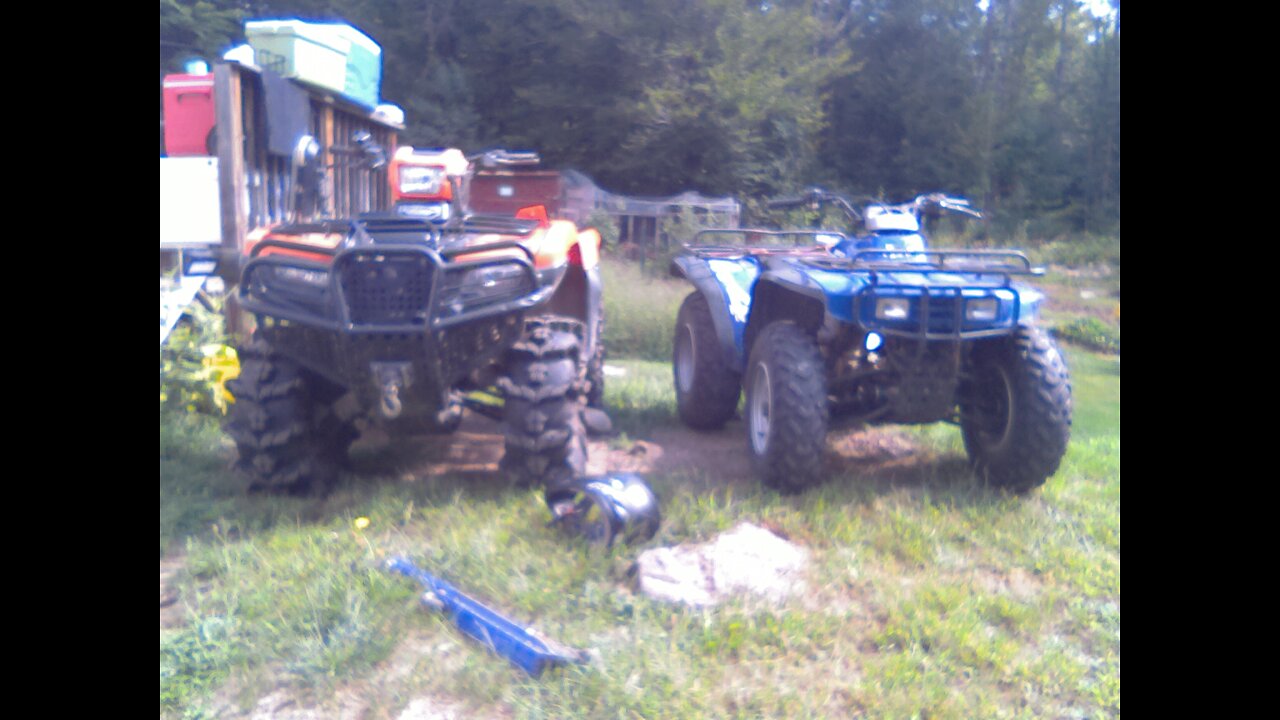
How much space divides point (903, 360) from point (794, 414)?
1.98 feet

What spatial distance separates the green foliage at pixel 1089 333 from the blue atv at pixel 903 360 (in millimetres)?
3651

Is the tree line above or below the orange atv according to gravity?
above

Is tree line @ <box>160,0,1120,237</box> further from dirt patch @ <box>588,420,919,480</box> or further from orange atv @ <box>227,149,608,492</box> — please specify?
orange atv @ <box>227,149,608,492</box>

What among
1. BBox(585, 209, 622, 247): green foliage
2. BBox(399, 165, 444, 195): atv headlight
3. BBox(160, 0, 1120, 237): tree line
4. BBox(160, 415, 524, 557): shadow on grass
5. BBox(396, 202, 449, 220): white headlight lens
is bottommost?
BBox(160, 415, 524, 557): shadow on grass

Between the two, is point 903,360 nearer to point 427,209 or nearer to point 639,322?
point 427,209

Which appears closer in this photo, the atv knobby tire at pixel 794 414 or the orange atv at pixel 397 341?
the orange atv at pixel 397 341

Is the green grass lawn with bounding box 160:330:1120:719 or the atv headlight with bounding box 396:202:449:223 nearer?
the green grass lawn with bounding box 160:330:1120:719

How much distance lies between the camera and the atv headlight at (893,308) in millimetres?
4438

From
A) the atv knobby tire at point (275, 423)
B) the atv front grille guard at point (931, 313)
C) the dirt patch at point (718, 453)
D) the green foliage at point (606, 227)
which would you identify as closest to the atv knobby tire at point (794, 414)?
the atv front grille guard at point (931, 313)

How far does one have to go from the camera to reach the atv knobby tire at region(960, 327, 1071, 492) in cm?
458

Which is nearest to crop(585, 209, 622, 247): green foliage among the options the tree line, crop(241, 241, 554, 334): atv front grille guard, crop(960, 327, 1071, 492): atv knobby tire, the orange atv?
the tree line

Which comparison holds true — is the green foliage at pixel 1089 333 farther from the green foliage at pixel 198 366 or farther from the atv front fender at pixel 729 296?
the green foliage at pixel 198 366

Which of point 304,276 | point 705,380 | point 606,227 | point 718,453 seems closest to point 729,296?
point 705,380
